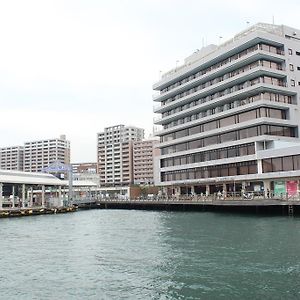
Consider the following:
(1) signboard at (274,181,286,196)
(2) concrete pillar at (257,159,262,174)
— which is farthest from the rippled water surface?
(2) concrete pillar at (257,159,262,174)

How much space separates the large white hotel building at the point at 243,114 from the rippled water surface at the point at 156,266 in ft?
137

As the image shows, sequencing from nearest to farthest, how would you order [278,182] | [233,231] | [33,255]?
1. [33,255]
2. [233,231]
3. [278,182]

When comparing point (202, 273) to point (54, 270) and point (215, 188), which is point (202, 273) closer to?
point (54, 270)

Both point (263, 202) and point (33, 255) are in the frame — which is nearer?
point (33, 255)

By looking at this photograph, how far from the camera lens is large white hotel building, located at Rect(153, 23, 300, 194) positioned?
270 ft

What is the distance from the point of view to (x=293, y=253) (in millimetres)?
29141

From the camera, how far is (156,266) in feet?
86.4

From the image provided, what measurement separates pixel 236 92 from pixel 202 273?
69611 millimetres

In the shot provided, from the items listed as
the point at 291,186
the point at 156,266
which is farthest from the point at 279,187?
the point at 156,266

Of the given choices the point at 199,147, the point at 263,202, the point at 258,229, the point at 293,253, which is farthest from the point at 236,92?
the point at 293,253

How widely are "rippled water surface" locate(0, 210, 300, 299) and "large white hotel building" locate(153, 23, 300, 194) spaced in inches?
1641

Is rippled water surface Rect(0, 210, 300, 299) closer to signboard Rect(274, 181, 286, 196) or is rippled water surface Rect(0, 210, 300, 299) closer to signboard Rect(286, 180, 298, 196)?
signboard Rect(286, 180, 298, 196)

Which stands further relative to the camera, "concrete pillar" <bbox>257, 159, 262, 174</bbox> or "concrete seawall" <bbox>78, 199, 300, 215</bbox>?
"concrete pillar" <bbox>257, 159, 262, 174</bbox>

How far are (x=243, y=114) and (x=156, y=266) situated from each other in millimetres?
67126
